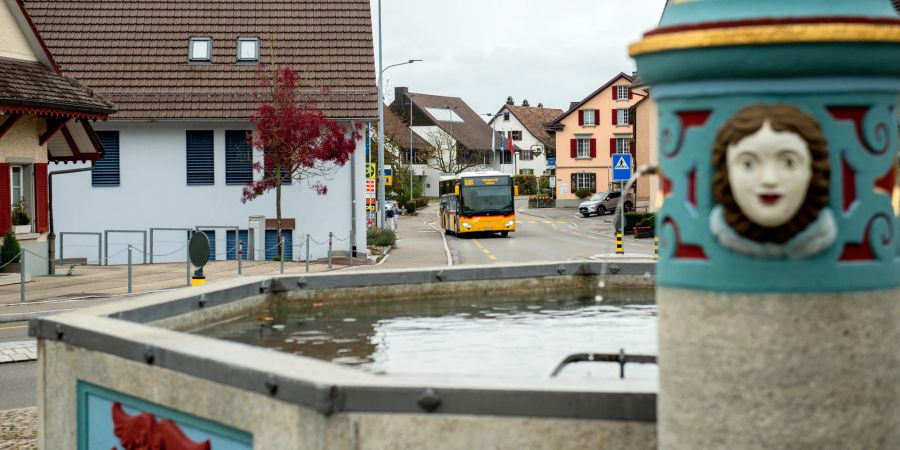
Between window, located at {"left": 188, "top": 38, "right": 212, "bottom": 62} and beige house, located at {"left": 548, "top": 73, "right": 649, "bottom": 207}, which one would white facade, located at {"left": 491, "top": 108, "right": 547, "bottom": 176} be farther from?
window, located at {"left": 188, "top": 38, "right": 212, "bottom": 62}

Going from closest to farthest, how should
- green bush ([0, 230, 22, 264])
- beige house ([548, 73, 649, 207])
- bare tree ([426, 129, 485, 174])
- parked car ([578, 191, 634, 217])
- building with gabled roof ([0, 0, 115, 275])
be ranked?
green bush ([0, 230, 22, 264]) < building with gabled roof ([0, 0, 115, 275]) < parked car ([578, 191, 634, 217]) < beige house ([548, 73, 649, 207]) < bare tree ([426, 129, 485, 174])

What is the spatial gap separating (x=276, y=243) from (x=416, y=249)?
24.0ft

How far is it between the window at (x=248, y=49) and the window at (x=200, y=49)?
1.00m

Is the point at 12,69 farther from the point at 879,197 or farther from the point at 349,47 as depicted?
the point at 879,197

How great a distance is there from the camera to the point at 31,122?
31.1 meters

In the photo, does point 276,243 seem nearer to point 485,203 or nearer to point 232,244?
point 232,244

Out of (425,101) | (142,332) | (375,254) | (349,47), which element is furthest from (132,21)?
(425,101)

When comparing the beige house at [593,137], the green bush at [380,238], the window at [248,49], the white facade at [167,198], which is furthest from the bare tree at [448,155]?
the white facade at [167,198]

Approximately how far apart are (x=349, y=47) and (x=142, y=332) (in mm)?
36003

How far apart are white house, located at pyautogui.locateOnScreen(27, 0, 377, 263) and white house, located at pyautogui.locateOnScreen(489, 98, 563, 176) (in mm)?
104886

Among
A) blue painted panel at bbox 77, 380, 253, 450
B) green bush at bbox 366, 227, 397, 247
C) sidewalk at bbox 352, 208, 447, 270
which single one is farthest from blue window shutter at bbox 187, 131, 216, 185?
blue painted panel at bbox 77, 380, 253, 450

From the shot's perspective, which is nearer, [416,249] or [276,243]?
[276,243]

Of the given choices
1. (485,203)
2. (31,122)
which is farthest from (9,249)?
(485,203)

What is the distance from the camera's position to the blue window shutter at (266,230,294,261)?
133 ft
